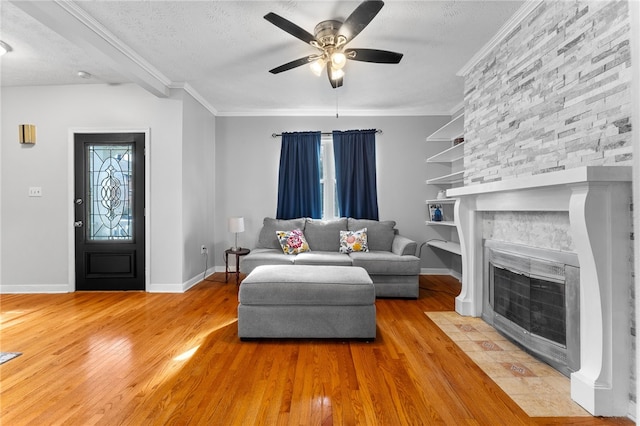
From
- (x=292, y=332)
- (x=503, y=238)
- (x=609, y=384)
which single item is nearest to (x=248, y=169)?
(x=292, y=332)

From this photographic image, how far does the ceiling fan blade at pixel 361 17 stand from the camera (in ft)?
6.43

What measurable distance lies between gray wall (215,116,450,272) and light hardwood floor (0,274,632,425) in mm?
2102

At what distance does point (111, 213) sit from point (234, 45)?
8.54ft

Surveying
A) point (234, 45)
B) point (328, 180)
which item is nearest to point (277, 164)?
point (328, 180)

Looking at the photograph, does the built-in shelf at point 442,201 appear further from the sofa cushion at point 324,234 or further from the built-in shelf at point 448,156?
the sofa cushion at point 324,234

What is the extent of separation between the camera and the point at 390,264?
11.9 ft

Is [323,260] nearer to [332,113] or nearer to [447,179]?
[447,179]

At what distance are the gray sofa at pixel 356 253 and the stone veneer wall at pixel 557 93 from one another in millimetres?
1323

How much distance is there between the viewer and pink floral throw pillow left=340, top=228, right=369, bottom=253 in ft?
13.9

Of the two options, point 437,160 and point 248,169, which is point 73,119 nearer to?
point 248,169

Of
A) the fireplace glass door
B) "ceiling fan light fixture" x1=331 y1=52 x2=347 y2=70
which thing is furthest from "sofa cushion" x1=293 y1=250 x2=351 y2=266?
"ceiling fan light fixture" x1=331 y1=52 x2=347 y2=70

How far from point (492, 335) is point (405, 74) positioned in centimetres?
286

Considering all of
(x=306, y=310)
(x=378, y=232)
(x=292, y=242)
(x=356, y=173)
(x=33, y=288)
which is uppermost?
(x=356, y=173)

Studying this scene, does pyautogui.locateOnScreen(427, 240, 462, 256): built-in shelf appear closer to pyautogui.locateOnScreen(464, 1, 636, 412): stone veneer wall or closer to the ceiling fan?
pyautogui.locateOnScreen(464, 1, 636, 412): stone veneer wall
